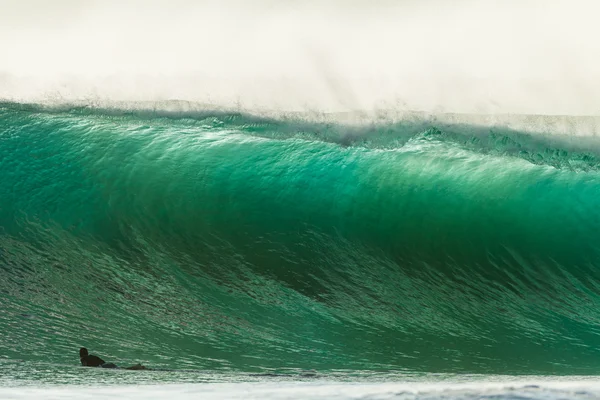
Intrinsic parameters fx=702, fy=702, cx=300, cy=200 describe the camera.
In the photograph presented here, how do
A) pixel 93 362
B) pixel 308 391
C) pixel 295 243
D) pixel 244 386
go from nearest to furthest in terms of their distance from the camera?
pixel 308 391 < pixel 244 386 < pixel 93 362 < pixel 295 243

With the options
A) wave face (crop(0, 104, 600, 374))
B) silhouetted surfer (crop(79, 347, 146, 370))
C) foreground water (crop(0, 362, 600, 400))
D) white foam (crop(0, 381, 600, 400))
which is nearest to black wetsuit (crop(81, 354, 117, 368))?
silhouetted surfer (crop(79, 347, 146, 370))

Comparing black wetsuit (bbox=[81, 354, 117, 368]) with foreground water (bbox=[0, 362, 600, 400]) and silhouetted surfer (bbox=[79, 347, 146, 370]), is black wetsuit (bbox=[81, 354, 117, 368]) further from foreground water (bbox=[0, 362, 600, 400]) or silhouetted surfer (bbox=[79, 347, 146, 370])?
foreground water (bbox=[0, 362, 600, 400])

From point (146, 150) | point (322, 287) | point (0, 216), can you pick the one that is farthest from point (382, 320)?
point (0, 216)

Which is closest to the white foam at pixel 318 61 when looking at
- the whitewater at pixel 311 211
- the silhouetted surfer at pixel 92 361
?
the whitewater at pixel 311 211

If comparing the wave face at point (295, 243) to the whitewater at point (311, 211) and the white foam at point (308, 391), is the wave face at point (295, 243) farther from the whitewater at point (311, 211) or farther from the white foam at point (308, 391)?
the white foam at point (308, 391)

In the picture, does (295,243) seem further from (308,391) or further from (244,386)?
(308,391)

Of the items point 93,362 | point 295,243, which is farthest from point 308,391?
point 295,243

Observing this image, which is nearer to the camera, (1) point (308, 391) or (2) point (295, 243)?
(1) point (308, 391)
